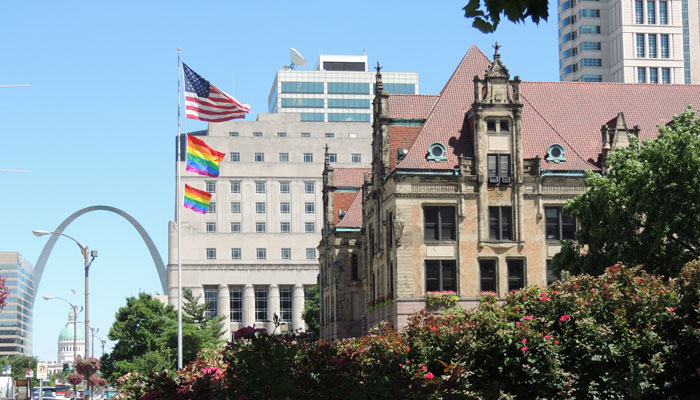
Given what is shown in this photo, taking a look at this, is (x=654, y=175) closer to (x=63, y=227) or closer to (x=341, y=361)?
(x=341, y=361)

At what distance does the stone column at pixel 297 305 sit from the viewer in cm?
16638

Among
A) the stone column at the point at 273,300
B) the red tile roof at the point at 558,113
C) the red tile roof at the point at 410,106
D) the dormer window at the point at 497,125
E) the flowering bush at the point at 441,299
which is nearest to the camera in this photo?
the flowering bush at the point at 441,299

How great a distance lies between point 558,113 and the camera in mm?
72688

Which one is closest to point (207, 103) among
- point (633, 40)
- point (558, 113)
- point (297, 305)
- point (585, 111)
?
point (558, 113)

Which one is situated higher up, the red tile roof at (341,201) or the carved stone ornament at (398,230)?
the red tile roof at (341,201)

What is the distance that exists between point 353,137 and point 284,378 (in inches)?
6501

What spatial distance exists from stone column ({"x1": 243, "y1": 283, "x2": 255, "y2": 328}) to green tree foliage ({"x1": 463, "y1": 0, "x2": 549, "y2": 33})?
499 feet

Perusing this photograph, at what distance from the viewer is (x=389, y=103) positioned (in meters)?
70.2

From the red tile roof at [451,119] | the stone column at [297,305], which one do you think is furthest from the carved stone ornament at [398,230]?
the stone column at [297,305]

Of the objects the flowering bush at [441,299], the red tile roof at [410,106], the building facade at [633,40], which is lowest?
the flowering bush at [441,299]

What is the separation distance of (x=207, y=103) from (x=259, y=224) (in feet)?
382

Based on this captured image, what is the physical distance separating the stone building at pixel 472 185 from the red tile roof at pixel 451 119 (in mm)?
65

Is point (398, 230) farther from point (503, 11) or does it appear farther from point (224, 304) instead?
point (224, 304)

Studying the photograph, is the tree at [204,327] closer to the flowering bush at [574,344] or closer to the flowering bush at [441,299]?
the flowering bush at [441,299]
